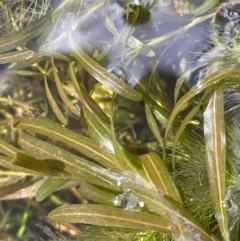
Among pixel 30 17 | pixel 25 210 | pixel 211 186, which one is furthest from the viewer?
pixel 25 210

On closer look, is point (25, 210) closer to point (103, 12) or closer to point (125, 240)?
point (125, 240)

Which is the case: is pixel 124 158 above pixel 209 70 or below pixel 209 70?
below

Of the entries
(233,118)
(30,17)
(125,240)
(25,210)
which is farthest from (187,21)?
(25,210)

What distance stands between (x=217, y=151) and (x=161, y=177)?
10 centimetres

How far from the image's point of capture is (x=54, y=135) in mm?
792

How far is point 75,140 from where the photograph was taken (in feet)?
2.57

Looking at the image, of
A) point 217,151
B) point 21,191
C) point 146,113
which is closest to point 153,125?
point 146,113

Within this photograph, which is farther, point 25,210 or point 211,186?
point 25,210

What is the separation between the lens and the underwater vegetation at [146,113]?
0.72 metres

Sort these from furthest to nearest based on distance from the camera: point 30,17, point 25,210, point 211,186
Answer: point 25,210, point 30,17, point 211,186

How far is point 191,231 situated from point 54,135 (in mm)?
277

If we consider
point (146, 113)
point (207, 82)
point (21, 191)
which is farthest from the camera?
point (21, 191)

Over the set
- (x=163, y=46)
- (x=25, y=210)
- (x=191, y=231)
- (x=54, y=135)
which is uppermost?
(x=163, y=46)

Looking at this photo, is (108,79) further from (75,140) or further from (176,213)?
(176,213)
